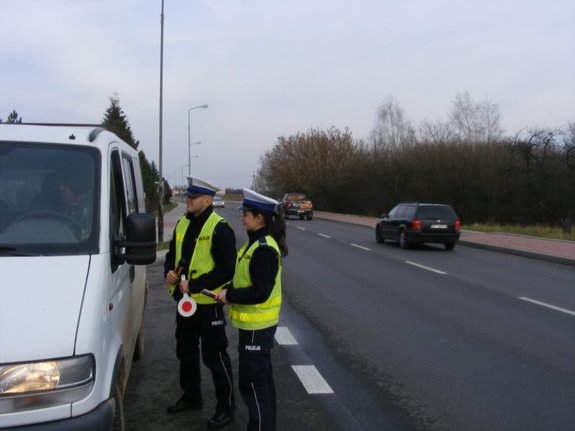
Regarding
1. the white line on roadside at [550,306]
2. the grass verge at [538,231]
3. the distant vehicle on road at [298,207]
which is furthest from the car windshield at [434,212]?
Answer: the distant vehicle on road at [298,207]

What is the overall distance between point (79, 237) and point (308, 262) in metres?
11.9

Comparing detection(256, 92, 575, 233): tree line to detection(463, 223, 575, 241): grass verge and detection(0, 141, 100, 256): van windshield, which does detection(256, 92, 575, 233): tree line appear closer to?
detection(463, 223, 575, 241): grass verge

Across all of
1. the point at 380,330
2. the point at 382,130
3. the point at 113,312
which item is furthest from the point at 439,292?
the point at 382,130

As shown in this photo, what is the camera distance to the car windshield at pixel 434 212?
1902 centimetres

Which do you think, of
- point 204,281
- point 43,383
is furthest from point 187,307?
point 43,383

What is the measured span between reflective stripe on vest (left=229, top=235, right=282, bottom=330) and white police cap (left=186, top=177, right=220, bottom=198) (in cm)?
77

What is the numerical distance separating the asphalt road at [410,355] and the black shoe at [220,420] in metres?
0.06

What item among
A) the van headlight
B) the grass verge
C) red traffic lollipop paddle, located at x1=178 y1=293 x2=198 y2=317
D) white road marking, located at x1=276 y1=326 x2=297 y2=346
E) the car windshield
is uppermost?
the car windshield

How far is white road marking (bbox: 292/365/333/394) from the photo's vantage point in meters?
5.23

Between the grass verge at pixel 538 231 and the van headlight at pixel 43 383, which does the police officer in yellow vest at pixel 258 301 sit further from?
the grass verge at pixel 538 231

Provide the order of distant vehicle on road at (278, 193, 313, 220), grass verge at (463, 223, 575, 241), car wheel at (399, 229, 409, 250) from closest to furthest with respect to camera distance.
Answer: car wheel at (399, 229, 409, 250), grass verge at (463, 223, 575, 241), distant vehicle on road at (278, 193, 313, 220)

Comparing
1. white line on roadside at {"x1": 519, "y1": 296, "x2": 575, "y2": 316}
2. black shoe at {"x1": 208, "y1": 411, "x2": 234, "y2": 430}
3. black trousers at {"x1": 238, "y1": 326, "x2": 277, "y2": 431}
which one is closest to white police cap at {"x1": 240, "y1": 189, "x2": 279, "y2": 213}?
black trousers at {"x1": 238, "y1": 326, "x2": 277, "y2": 431}

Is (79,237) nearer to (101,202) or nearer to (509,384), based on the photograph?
(101,202)

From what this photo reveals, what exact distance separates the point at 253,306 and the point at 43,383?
55.3 inches
